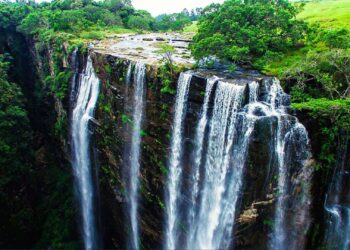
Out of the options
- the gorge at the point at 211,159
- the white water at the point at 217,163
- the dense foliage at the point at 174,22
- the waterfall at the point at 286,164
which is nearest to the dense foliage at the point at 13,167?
the gorge at the point at 211,159

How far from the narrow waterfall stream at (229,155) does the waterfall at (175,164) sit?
46 mm

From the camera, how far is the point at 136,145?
1942cm

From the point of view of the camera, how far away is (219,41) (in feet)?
54.0

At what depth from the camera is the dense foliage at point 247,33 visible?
659 inches

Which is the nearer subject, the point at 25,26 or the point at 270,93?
the point at 270,93

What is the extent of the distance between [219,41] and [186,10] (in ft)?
186

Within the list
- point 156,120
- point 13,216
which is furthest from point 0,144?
point 156,120

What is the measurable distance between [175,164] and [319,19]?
13.8 metres

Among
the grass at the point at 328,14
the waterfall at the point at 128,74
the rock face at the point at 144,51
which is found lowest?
the waterfall at the point at 128,74

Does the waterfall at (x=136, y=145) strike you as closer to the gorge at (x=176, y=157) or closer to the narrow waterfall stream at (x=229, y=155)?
the gorge at (x=176, y=157)

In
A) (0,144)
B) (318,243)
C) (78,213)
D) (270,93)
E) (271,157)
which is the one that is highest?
(270,93)

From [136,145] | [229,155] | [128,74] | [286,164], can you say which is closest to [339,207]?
[286,164]

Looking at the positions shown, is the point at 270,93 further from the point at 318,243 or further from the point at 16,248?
the point at 16,248

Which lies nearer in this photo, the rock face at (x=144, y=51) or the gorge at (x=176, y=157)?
the gorge at (x=176, y=157)
